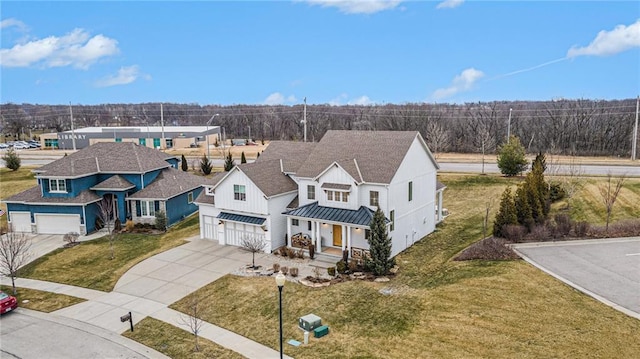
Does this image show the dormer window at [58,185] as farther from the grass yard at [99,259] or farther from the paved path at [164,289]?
the paved path at [164,289]

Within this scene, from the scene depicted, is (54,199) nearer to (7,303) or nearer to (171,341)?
(7,303)

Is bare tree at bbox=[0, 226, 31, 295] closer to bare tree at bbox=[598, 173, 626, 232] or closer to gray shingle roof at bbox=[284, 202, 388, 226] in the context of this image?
gray shingle roof at bbox=[284, 202, 388, 226]

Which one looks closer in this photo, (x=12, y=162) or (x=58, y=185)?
(x=58, y=185)

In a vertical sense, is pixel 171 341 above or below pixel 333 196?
below

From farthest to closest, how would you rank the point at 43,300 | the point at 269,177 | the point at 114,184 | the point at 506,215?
the point at 114,184
the point at 269,177
the point at 506,215
the point at 43,300

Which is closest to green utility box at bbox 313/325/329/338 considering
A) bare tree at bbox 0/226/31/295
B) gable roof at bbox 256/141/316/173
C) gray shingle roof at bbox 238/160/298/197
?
gray shingle roof at bbox 238/160/298/197

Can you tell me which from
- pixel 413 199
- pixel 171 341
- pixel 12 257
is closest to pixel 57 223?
pixel 12 257

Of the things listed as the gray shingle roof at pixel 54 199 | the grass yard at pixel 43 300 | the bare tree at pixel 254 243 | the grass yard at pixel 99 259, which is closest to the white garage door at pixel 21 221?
the gray shingle roof at pixel 54 199

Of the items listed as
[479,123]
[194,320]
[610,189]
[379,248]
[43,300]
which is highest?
[479,123]
